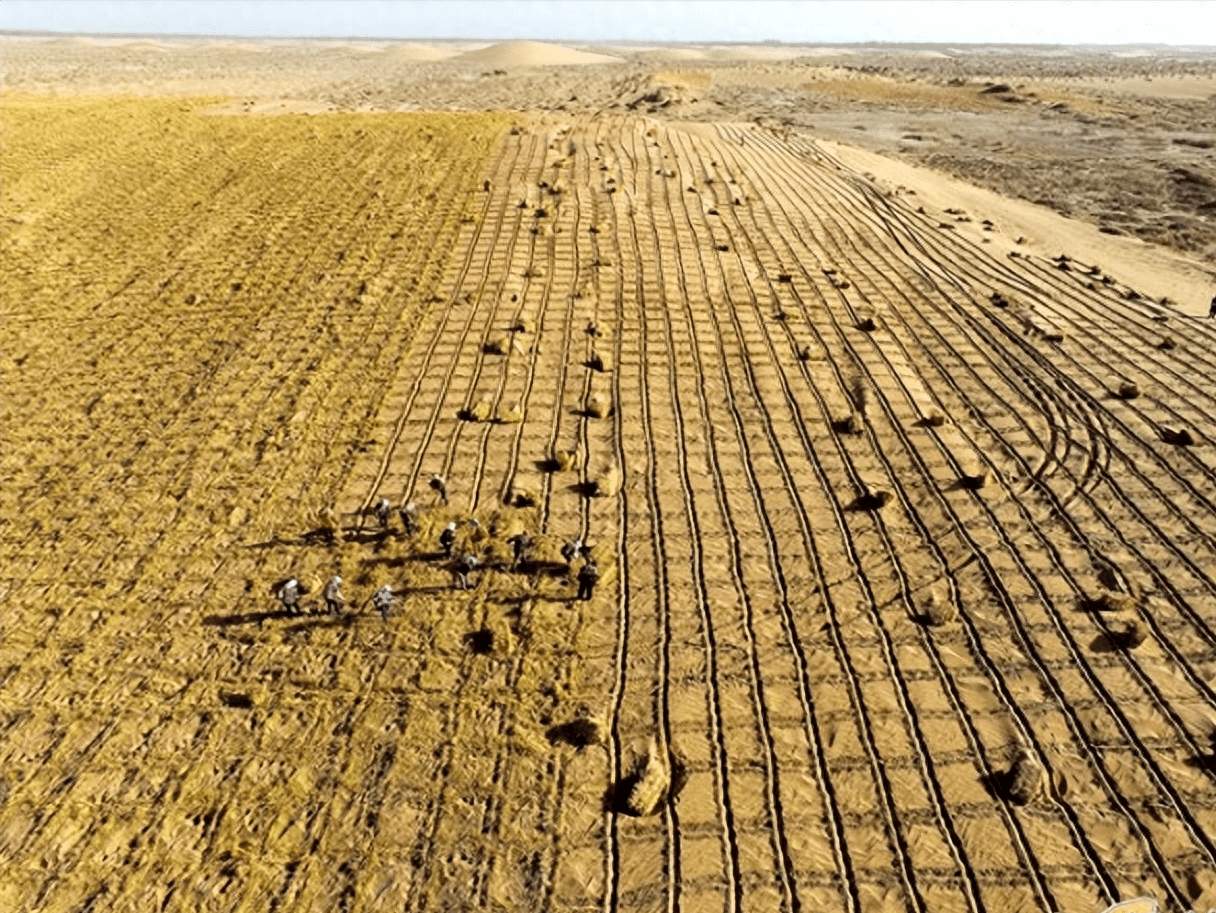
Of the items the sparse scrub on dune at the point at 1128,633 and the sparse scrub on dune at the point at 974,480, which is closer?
the sparse scrub on dune at the point at 1128,633

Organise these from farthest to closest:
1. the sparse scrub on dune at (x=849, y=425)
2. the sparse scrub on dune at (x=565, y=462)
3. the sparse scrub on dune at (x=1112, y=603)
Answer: the sparse scrub on dune at (x=849, y=425) < the sparse scrub on dune at (x=565, y=462) < the sparse scrub on dune at (x=1112, y=603)

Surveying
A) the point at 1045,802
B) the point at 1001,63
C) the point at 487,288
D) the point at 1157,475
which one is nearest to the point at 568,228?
the point at 487,288

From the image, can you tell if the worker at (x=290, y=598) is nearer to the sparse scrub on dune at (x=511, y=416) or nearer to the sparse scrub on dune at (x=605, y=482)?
the sparse scrub on dune at (x=605, y=482)

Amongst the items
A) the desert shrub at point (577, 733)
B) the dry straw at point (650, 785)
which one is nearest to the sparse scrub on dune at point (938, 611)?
the dry straw at point (650, 785)

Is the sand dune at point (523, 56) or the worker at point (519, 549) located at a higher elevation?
the worker at point (519, 549)

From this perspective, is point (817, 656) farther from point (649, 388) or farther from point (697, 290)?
point (697, 290)

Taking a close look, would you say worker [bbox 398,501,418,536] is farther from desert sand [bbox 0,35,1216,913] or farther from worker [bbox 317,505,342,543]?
worker [bbox 317,505,342,543]

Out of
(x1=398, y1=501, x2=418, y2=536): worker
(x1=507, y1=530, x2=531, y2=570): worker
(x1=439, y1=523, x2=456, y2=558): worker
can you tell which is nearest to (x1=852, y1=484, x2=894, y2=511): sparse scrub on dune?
(x1=507, y1=530, x2=531, y2=570): worker
